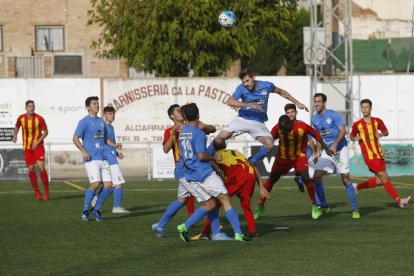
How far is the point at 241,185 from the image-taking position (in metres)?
15.4

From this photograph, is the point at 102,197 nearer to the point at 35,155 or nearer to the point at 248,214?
the point at 248,214

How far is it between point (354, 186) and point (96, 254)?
7579 mm

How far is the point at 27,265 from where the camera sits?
13.0 m

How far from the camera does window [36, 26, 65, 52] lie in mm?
58938

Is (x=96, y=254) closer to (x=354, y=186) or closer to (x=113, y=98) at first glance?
(x=354, y=186)

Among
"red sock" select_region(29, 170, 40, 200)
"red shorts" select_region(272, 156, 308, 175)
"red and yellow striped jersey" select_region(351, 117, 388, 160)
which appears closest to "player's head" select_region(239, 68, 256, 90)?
"red shorts" select_region(272, 156, 308, 175)

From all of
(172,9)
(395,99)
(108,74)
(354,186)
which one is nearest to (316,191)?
(354,186)

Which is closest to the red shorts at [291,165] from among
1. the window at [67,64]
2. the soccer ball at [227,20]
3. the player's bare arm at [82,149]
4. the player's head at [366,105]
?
the player's head at [366,105]

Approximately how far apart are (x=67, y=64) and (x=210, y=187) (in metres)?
44.0

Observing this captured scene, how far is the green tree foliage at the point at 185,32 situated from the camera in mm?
43125

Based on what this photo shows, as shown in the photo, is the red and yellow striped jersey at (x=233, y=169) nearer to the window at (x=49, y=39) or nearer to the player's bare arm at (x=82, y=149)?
the player's bare arm at (x=82, y=149)

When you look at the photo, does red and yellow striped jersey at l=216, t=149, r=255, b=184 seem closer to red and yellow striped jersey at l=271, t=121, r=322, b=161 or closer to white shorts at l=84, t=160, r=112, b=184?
red and yellow striped jersey at l=271, t=121, r=322, b=161

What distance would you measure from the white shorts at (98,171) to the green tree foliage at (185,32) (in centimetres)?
2346

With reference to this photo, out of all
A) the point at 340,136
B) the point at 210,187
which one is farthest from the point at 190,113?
the point at 340,136
